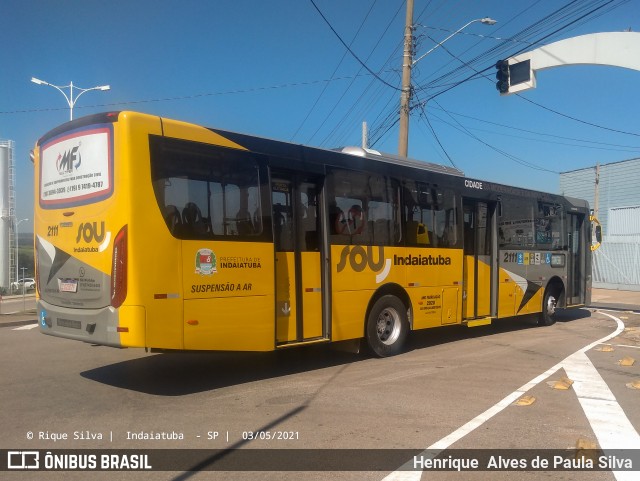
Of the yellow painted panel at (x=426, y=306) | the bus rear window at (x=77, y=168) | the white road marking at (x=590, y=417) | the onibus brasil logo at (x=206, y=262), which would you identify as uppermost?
the bus rear window at (x=77, y=168)

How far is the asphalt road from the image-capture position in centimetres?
514

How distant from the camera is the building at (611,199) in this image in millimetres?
31641

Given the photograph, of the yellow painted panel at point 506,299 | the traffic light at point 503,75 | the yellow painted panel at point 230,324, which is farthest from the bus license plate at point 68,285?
the traffic light at point 503,75

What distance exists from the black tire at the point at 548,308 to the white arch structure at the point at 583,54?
5321 millimetres

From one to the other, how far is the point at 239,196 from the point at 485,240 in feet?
21.3

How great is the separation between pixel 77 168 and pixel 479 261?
26.2 ft

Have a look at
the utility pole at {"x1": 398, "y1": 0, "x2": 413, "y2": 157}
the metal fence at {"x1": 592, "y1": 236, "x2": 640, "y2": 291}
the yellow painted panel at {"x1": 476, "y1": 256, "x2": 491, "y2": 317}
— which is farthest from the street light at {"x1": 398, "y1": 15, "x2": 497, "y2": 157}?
the metal fence at {"x1": 592, "y1": 236, "x2": 640, "y2": 291}

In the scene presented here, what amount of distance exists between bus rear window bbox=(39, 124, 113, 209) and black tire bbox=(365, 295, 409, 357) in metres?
4.71

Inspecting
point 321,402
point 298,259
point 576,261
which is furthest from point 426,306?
point 576,261

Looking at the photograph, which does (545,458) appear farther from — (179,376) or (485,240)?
(485,240)

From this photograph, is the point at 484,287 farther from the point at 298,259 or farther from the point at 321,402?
the point at 321,402

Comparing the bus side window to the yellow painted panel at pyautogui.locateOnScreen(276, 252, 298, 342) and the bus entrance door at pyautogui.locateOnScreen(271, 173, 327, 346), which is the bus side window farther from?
the yellow painted panel at pyautogui.locateOnScreen(276, 252, 298, 342)

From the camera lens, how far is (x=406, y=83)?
706 inches

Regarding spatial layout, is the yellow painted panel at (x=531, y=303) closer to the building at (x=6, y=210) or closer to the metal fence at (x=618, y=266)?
the metal fence at (x=618, y=266)
